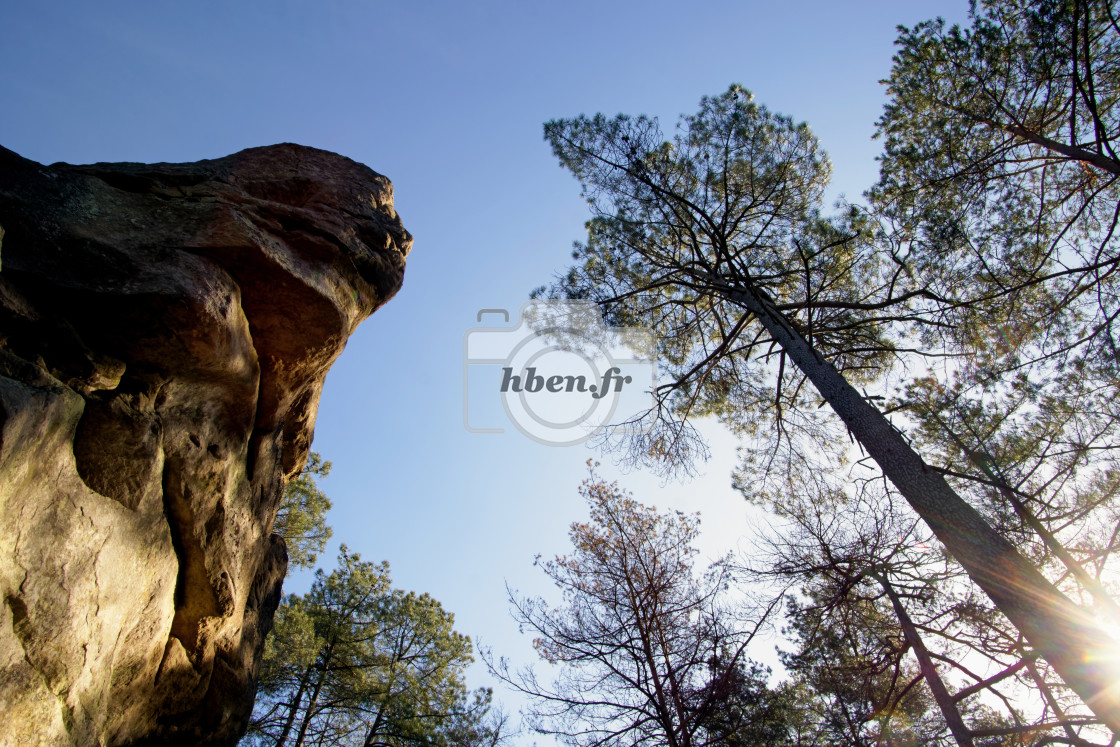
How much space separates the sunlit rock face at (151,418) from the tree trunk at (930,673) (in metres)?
6.49

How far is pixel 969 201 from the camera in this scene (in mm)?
6207

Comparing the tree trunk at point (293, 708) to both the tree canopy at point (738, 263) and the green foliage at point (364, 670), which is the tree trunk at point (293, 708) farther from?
the tree canopy at point (738, 263)

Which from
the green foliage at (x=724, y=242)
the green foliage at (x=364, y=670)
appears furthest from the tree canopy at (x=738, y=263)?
the green foliage at (x=364, y=670)

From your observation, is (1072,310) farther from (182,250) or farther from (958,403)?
(182,250)

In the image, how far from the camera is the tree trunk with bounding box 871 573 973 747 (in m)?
5.90

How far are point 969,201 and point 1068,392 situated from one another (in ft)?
7.58

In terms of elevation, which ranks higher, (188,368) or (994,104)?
(994,104)

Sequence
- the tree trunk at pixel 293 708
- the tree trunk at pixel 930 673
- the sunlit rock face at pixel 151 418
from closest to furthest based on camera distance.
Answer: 1. the sunlit rock face at pixel 151 418
2. the tree trunk at pixel 930 673
3. the tree trunk at pixel 293 708

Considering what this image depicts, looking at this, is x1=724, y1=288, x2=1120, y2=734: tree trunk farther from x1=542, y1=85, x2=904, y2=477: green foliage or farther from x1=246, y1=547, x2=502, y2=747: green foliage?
x1=246, y1=547, x2=502, y2=747: green foliage

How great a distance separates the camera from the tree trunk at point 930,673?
19.4 feet

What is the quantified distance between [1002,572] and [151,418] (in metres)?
6.10

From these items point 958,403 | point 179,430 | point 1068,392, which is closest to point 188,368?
point 179,430

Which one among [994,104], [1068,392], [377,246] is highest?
[994,104]

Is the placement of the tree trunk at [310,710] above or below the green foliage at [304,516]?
below
